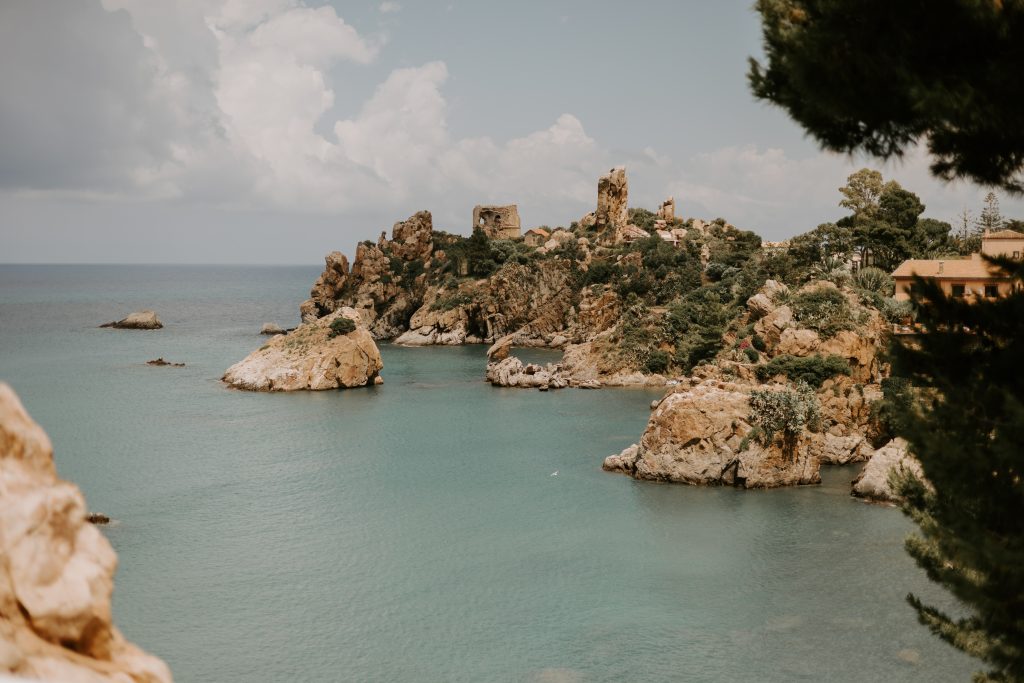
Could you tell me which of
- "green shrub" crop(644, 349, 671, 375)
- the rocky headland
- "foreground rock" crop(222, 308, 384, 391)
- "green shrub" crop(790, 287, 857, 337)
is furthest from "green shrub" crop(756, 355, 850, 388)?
"foreground rock" crop(222, 308, 384, 391)

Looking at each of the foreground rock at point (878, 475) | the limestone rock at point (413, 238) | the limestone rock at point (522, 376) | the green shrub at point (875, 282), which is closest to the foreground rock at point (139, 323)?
the limestone rock at point (413, 238)

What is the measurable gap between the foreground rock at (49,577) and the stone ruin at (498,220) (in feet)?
289

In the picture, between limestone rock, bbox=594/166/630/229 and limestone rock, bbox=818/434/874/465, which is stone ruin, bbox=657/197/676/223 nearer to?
limestone rock, bbox=594/166/630/229

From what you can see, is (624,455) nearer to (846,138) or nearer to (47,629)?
(846,138)

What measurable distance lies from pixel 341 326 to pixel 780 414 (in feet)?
102

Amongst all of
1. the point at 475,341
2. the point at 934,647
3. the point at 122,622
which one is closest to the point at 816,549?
the point at 934,647

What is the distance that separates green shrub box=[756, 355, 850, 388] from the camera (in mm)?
34219

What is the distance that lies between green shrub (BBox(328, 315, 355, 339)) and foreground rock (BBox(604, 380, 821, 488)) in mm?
27378

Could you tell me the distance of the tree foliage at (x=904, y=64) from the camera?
23.5 ft

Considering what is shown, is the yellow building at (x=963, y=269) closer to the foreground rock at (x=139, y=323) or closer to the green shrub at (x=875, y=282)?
the green shrub at (x=875, y=282)

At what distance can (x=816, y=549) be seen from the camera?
76.3ft

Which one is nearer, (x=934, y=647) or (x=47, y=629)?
(x=47, y=629)

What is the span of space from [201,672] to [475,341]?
61.4 meters

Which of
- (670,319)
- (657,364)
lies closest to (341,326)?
(657,364)
